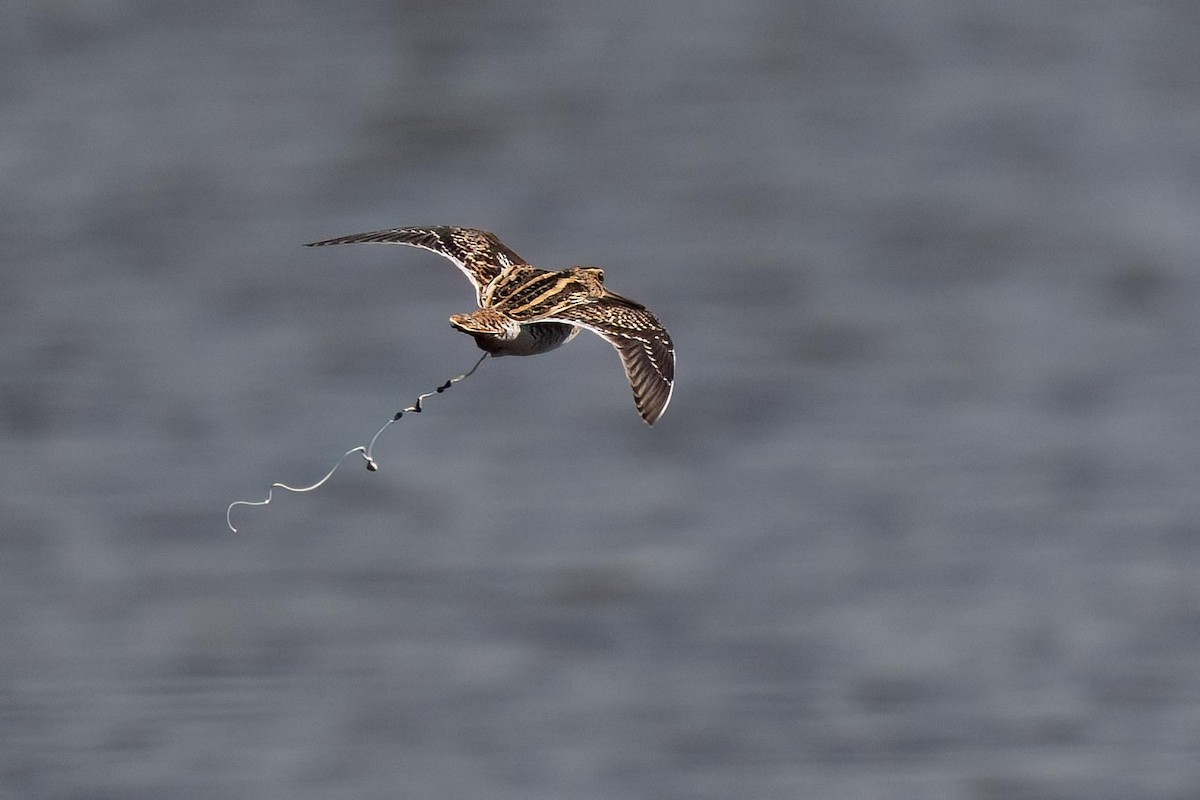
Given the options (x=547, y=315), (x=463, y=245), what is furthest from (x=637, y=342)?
(x=463, y=245)

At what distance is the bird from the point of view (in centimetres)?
816

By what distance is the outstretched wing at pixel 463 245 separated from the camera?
8897 mm

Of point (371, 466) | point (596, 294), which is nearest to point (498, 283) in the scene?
point (596, 294)

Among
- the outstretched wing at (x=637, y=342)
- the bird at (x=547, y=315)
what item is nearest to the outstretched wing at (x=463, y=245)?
the bird at (x=547, y=315)

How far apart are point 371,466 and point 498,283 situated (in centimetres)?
92

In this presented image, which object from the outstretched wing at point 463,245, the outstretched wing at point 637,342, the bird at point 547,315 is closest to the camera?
the bird at point 547,315

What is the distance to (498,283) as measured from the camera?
8.73 m

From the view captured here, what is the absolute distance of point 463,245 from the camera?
9.09 metres

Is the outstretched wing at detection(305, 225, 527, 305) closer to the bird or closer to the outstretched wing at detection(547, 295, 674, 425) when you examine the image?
the bird

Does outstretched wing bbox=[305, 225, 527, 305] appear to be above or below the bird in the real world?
above

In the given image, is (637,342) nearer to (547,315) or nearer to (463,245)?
(547,315)

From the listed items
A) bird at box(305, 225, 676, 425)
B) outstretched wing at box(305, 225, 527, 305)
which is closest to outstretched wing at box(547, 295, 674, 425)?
bird at box(305, 225, 676, 425)

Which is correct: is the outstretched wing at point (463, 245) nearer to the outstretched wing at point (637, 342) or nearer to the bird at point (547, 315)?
the bird at point (547, 315)

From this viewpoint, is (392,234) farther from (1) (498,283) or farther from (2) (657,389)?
(2) (657,389)
